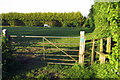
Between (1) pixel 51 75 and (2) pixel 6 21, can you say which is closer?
(1) pixel 51 75

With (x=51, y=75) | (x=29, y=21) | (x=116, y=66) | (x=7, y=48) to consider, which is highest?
(x=29, y=21)

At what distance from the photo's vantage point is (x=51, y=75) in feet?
16.0

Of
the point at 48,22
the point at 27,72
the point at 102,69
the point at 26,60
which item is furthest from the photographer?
the point at 48,22

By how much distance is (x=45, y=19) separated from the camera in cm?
4072

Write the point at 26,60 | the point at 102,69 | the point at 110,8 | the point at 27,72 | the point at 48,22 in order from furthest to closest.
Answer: the point at 48,22
the point at 26,60
the point at 27,72
the point at 102,69
the point at 110,8

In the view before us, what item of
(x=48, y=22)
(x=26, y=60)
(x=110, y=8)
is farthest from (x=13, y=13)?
(x=110, y=8)

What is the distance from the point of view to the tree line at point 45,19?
1542 inches

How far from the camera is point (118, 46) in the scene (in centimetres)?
417

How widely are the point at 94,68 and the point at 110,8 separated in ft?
7.61

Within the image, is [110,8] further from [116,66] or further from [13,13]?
[13,13]

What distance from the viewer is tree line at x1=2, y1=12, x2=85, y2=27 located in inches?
1542

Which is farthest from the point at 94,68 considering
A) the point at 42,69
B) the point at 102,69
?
the point at 42,69

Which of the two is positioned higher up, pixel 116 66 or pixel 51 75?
pixel 116 66

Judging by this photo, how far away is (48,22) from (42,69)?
1421 inches
